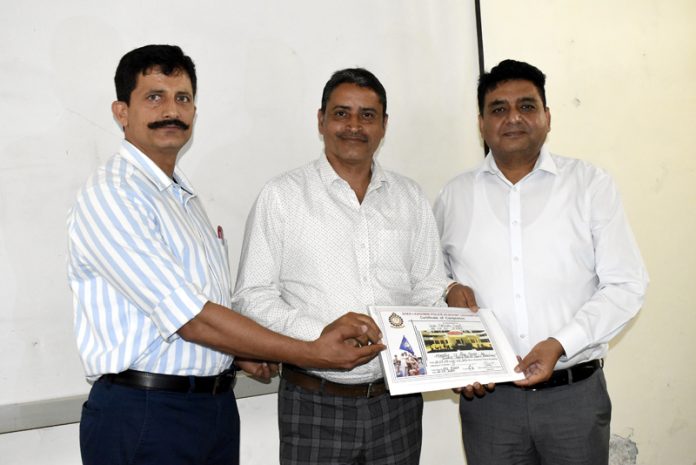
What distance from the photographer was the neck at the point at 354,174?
2.27 m

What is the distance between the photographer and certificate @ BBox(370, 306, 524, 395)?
1.88 metres

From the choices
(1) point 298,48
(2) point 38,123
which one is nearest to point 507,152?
(1) point 298,48

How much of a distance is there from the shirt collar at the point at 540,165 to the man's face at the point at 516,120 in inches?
1.2

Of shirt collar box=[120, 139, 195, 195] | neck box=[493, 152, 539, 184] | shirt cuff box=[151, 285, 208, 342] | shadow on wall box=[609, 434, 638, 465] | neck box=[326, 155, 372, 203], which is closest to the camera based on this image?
shirt cuff box=[151, 285, 208, 342]

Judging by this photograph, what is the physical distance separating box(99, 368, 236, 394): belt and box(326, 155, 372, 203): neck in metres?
0.84

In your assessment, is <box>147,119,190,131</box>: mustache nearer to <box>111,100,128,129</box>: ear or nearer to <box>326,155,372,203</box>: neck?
<box>111,100,128,129</box>: ear

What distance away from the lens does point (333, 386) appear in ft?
6.81

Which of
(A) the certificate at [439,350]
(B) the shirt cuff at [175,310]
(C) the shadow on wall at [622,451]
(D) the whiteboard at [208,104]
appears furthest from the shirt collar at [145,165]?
(C) the shadow on wall at [622,451]

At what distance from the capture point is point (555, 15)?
10.5 feet

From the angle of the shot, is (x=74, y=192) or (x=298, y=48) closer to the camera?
(x=74, y=192)

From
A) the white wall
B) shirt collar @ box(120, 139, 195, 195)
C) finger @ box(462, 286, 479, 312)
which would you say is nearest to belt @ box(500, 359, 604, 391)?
finger @ box(462, 286, 479, 312)

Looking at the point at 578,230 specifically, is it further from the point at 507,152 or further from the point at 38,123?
the point at 38,123

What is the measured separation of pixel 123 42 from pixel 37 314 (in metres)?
1.04

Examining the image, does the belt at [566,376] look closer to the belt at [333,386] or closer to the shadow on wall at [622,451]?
the belt at [333,386]
